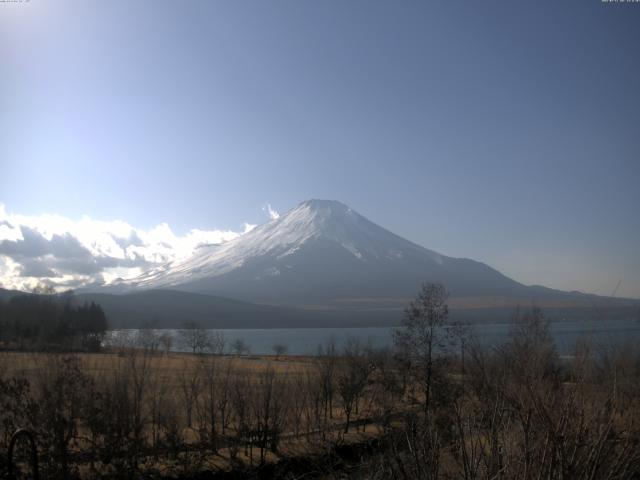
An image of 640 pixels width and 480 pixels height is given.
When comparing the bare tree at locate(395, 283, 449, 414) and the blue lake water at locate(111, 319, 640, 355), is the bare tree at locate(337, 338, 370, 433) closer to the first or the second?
the blue lake water at locate(111, 319, 640, 355)

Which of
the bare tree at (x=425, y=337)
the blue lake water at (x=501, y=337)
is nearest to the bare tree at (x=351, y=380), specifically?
the blue lake water at (x=501, y=337)

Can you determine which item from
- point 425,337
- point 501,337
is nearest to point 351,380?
point 425,337

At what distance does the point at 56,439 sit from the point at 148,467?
13.4 ft

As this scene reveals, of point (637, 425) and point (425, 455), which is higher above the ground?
point (425, 455)

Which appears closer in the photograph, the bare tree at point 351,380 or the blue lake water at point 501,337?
the blue lake water at point 501,337

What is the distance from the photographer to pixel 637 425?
23.8 ft

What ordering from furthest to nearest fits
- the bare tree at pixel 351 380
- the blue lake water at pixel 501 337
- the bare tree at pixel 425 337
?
the bare tree at pixel 351 380 → the bare tree at pixel 425 337 → the blue lake water at pixel 501 337

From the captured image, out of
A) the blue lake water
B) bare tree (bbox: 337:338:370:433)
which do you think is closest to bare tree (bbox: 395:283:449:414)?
the blue lake water

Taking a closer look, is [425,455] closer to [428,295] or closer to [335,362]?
[428,295]

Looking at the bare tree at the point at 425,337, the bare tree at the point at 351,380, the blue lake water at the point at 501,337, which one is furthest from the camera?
the bare tree at the point at 351,380

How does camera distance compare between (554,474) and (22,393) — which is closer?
(554,474)

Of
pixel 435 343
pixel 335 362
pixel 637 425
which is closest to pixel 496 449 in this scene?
pixel 637 425

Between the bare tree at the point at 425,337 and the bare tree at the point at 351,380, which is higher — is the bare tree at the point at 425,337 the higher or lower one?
the higher one

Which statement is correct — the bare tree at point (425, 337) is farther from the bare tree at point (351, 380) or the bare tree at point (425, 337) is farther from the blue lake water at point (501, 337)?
the bare tree at point (351, 380)
